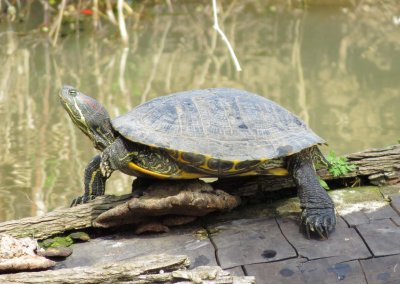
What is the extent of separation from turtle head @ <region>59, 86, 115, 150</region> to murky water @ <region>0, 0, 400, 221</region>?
4.63ft

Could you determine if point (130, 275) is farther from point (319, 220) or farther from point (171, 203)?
point (319, 220)

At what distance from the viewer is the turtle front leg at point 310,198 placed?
127 inches

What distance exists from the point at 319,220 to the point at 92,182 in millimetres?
1219

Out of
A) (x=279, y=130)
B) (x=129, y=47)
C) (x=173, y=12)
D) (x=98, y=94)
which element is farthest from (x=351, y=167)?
(x=173, y=12)

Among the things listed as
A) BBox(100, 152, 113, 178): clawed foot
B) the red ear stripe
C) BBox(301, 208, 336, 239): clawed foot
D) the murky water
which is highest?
the red ear stripe

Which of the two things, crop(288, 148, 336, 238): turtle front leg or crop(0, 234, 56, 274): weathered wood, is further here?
crop(288, 148, 336, 238): turtle front leg

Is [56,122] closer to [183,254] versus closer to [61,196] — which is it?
[61,196]

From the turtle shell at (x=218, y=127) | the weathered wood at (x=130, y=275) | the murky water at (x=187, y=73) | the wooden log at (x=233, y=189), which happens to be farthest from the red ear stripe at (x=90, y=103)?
the murky water at (x=187, y=73)

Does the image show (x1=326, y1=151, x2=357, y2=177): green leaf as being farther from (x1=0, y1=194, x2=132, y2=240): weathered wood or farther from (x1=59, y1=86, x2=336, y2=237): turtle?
(x1=0, y1=194, x2=132, y2=240): weathered wood

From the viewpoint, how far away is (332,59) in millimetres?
8930

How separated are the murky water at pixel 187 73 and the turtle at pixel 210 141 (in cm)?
152

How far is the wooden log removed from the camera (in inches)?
130

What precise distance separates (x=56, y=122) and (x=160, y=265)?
13.7 ft

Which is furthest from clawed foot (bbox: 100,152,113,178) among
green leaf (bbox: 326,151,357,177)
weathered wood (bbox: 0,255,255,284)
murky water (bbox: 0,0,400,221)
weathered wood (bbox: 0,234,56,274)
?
murky water (bbox: 0,0,400,221)
